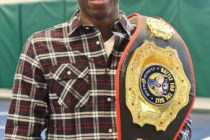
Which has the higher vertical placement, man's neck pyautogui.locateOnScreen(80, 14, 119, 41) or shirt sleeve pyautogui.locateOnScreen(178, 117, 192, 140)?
man's neck pyautogui.locateOnScreen(80, 14, 119, 41)

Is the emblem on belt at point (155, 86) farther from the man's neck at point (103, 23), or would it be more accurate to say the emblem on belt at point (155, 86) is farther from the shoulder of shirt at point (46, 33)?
the shoulder of shirt at point (46, 33)

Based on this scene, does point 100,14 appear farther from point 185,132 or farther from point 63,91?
point 185,132

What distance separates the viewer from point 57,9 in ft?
20.8

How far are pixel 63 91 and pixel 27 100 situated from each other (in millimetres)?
106

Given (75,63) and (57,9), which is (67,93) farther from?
(57,9)

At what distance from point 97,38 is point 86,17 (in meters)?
0.08

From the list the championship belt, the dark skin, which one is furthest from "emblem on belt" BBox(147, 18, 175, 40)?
the dark skin

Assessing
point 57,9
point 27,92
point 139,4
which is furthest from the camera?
point 57,9

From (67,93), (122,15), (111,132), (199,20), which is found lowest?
(111,132)

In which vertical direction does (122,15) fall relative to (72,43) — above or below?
above

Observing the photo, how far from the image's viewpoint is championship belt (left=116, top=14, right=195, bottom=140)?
1.01 metres

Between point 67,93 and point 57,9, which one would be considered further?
point 57,9

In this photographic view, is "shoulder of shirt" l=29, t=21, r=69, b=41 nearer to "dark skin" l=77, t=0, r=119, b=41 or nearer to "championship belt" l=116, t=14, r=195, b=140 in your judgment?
"dark skin" l=77, t=0, r=119, b=41

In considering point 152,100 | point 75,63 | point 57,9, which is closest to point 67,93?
point 75,63
